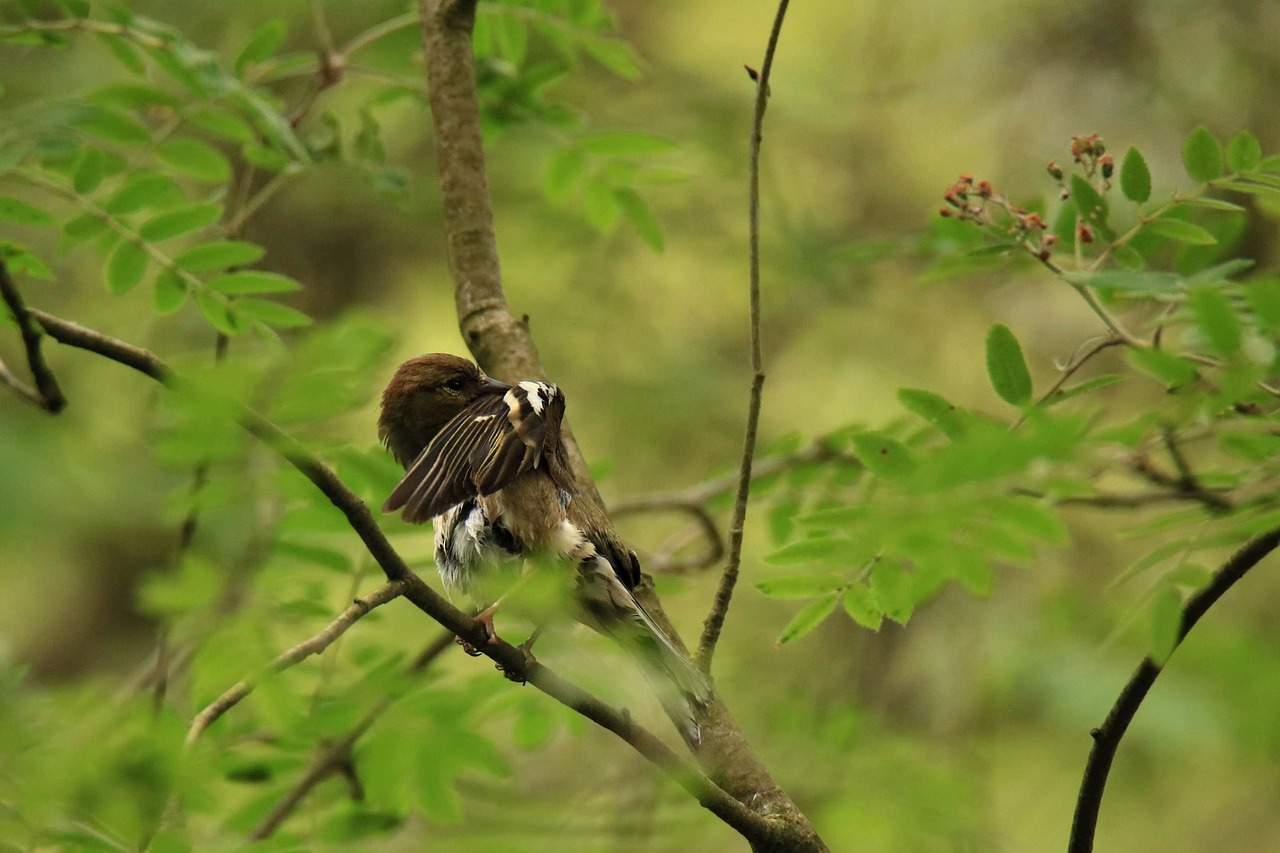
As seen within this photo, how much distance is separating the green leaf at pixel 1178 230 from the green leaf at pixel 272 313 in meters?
2.52

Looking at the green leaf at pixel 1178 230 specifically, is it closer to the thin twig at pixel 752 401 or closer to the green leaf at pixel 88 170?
the thin twig at pixel 752 401

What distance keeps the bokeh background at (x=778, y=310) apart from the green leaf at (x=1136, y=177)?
11.5 ft

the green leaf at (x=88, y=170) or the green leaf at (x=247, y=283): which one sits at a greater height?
the green leaf at (x=88, y=170)

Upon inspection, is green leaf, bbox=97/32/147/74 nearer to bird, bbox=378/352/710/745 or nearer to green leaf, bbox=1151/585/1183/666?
bird, bbox=378/352/710/745

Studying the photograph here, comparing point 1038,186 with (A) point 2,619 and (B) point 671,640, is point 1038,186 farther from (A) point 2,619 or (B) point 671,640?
(A) point 2,619

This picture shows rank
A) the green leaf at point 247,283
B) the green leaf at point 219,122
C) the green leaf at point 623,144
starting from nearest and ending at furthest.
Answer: the green leaf at point 247,283 < the green leaf at point 219,122 < the green leaf at point 623,144

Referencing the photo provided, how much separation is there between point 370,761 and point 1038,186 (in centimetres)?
686

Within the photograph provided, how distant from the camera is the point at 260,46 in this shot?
470cm

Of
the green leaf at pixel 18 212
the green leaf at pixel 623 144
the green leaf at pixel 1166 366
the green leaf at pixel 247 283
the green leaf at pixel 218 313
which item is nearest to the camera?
the green leaf at pixel 1166 366

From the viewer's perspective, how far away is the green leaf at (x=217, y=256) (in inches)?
159

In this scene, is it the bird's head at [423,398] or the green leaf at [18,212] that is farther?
the bird's head at [423,398]

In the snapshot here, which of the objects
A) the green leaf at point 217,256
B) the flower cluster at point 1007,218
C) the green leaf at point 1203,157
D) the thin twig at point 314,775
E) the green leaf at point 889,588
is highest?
the green leaf at point 1203,157

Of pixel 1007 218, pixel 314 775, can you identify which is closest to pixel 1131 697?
pixel 1007 218

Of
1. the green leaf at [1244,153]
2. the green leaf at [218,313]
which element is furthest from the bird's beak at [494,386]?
the green leaf at [1244,153]
